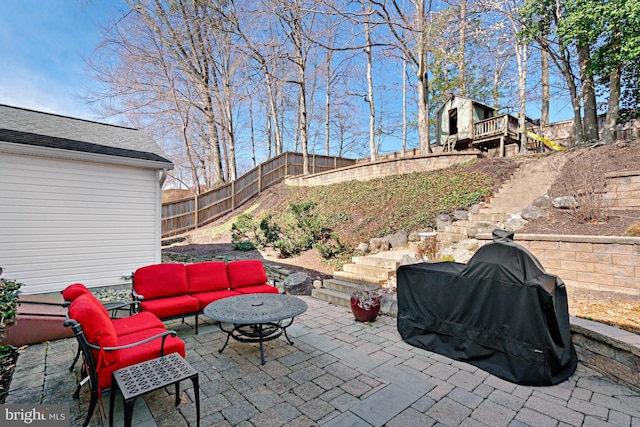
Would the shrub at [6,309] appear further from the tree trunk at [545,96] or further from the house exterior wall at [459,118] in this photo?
the tree trunk at [545,96]

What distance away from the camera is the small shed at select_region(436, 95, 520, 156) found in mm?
12062

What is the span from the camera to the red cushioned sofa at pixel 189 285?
142 inches

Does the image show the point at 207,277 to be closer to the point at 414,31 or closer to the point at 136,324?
the point at 136,324

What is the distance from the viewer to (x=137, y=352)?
2.29 meters

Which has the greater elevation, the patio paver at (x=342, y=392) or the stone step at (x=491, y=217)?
the stone step at (x=491, y=217)

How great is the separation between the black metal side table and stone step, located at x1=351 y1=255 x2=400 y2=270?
12.8ft

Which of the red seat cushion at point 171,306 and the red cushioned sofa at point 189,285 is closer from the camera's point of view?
the red seat cushion at point 171,306

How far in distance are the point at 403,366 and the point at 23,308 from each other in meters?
4.53

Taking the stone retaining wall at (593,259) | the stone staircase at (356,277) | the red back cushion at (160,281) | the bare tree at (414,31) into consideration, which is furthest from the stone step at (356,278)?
the bare tree at (414,31)

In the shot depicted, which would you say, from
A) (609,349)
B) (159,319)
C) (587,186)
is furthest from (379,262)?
(587,186)

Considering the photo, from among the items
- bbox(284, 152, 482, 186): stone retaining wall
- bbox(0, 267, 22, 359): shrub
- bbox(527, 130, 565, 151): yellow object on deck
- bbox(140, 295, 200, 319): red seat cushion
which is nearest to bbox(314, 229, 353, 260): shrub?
bbox(140, 295, 200, 319): red seat cushion

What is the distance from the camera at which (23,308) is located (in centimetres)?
356

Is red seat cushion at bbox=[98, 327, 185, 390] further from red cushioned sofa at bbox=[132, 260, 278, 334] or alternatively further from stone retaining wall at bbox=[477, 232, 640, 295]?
stone retaining wall at bbox=[477, 232, 640, 295]

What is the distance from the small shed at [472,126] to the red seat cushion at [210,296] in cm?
1234
